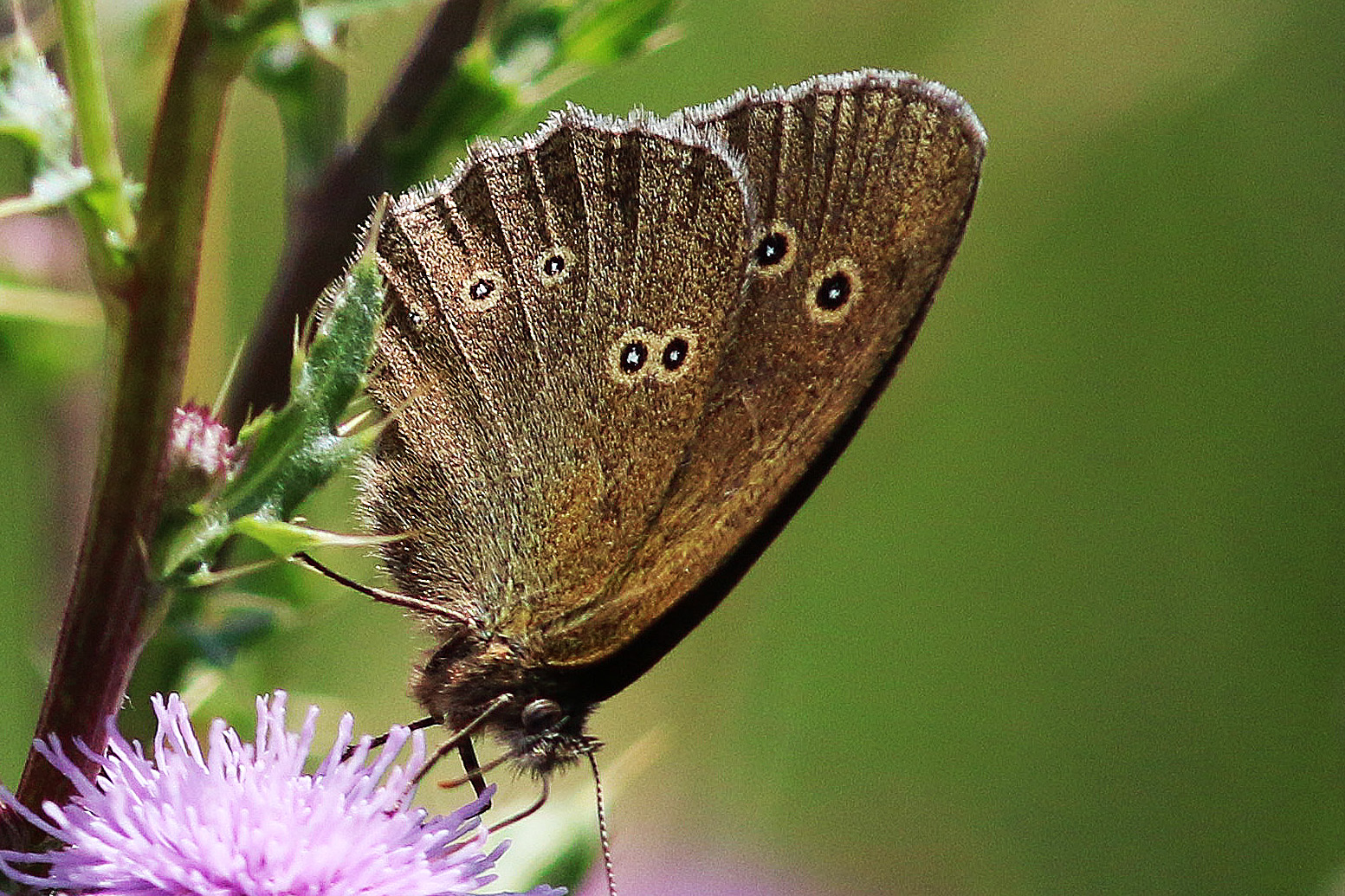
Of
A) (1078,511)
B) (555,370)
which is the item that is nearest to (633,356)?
(555,370)

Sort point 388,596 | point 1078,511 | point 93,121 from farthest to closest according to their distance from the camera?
1. point 1078,511
2. point 388,596
3. point 93,121

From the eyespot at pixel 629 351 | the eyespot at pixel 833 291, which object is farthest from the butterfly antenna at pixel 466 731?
the eyespot at pixel 833 291

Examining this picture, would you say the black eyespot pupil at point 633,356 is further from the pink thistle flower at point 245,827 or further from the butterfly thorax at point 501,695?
the pink thistle flower at point 245,827

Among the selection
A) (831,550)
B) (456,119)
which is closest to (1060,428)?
(831,550)

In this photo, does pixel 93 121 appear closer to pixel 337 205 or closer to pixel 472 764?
pixel 337 205

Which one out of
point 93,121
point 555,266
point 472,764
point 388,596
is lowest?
point 472,764

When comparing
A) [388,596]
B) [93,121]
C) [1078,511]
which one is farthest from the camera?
[1078,511]
